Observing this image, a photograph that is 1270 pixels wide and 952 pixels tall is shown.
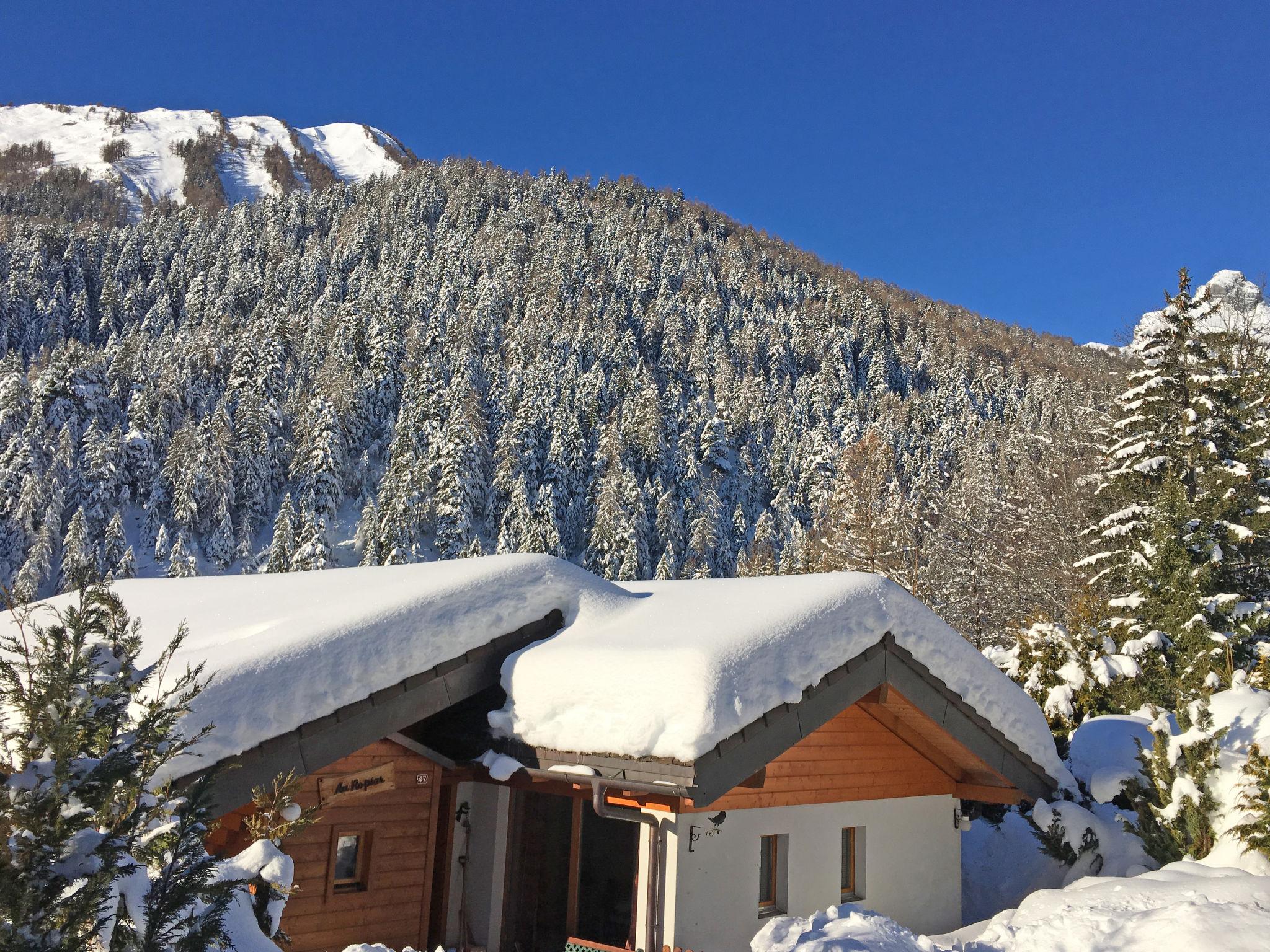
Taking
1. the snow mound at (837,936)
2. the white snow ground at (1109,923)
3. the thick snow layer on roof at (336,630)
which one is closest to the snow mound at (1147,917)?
the white snow ground at (1109,923)

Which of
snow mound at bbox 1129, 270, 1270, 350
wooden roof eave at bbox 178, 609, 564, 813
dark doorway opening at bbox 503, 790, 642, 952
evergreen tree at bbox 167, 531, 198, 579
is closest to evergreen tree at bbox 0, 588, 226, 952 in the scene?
wooden roof eave at bbox 178, 609, 564, 813

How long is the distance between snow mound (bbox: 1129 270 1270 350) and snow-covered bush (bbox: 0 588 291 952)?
23.6 metres

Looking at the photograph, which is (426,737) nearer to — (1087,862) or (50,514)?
(1087,862)

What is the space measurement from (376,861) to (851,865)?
5254mm

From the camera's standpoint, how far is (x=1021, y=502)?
3581cm

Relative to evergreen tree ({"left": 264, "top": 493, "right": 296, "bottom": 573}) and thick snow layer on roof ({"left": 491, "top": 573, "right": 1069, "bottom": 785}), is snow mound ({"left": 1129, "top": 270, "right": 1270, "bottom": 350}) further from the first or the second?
evergreen tree ({"left": 264, "top": 493, "right": 296, "bottom": 573})

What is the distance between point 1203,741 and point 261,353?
205ft

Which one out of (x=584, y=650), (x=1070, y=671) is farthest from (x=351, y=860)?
(x=1070, y=671)

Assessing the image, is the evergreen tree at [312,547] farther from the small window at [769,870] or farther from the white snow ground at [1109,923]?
the white snow ground at [1109,923]

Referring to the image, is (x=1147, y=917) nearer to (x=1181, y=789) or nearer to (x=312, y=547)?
(x=1181, y=789)

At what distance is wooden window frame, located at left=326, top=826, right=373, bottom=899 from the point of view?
832 cm

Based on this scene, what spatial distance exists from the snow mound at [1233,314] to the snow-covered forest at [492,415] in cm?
365

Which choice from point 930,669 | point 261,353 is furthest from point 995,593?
point 261,353

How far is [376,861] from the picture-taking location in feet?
28.4
